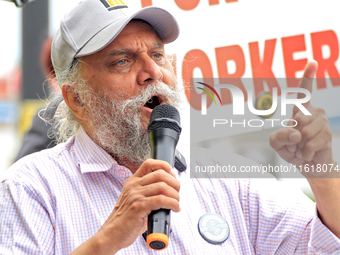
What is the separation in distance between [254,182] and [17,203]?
1128 millimetres

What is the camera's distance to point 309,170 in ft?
5.36

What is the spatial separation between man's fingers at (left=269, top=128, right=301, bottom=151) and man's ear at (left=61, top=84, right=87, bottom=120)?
3.14 ft

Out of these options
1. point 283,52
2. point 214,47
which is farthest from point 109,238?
point 283,52

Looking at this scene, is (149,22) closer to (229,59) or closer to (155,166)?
(155,166)

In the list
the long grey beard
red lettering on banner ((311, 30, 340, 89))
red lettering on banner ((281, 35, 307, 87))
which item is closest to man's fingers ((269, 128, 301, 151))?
the long grey beard

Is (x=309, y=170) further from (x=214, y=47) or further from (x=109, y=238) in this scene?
(x=214, y=47)

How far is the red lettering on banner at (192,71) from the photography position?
2.65 m

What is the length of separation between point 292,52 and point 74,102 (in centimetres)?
221

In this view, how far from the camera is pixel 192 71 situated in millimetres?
3121

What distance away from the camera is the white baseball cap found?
73.0 inches

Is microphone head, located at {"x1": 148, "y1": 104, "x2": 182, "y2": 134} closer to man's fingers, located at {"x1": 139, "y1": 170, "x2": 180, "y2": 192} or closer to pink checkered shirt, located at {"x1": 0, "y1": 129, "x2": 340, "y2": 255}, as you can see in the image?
man's fingers, located at {"x1": 139, "y1": 170, "x2": 180, "y2": 192}

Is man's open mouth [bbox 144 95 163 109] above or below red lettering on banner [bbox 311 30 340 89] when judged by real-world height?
below

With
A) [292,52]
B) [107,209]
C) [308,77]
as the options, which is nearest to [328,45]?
[292,52]

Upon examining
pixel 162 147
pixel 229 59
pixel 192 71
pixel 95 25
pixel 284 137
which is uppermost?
pixel 229 59
